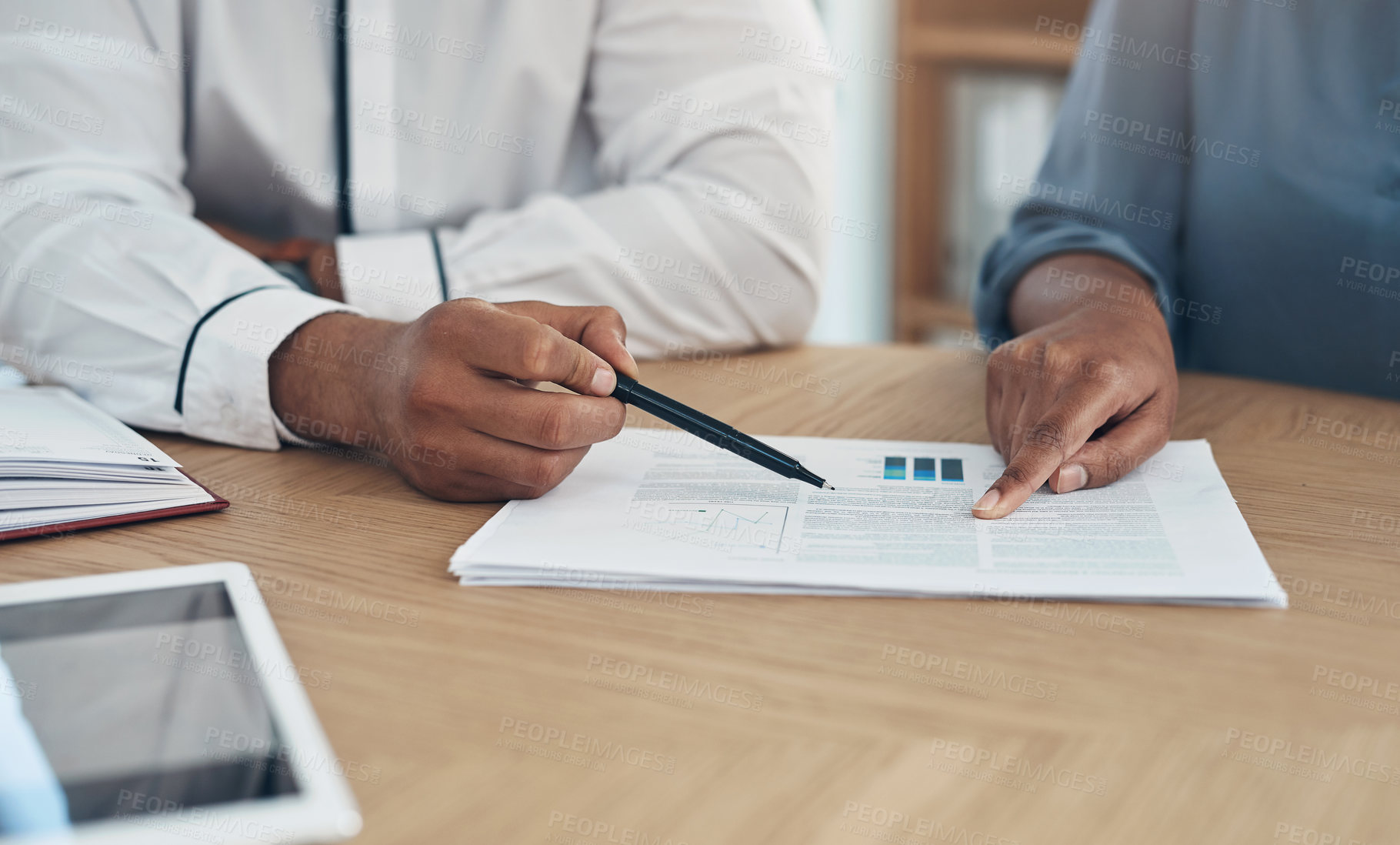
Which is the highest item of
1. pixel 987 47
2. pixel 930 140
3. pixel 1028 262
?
pixel 1028 262

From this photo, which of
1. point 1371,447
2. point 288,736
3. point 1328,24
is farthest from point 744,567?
point 1328,24

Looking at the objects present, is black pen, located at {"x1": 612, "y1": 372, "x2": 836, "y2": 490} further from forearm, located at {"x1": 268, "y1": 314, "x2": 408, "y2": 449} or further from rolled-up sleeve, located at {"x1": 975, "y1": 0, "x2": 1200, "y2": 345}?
rolled-up sleeve, located at {"x1": 975, "y1": 0, "x2": 1200, "y2": 345}

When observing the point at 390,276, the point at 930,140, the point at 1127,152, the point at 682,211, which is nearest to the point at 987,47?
the point at 930,140

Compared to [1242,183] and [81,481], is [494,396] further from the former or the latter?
[1242,183]

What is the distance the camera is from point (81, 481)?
23.5 inches

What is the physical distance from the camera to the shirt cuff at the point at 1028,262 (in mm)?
937

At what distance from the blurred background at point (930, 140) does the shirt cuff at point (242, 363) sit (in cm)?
188

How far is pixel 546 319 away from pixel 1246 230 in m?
0.72

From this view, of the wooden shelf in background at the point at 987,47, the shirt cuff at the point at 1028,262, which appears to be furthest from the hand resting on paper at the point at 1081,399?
the wooden shelf in background at the point at 987,47

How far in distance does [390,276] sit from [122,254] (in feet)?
0.65

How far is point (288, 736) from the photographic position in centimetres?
A: 35

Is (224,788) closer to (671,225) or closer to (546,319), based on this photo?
(546,319)

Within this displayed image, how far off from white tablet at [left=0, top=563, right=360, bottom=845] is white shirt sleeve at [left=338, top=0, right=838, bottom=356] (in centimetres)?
46

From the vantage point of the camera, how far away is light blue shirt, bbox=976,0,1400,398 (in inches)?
36.4
